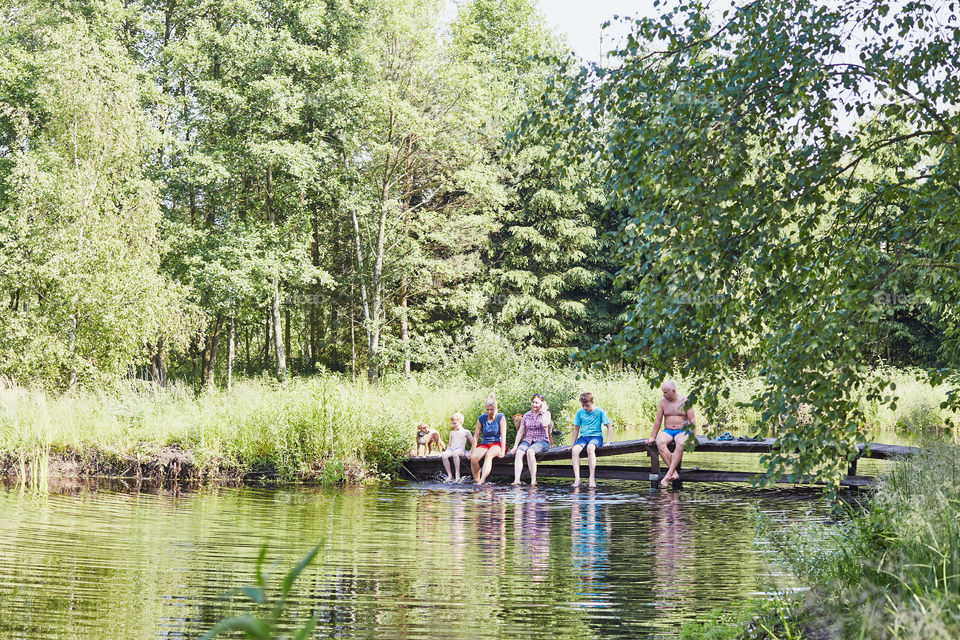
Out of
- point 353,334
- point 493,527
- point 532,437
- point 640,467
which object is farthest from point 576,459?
point 353,334

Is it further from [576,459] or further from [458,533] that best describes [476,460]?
[458,533]

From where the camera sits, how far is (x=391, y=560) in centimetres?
815

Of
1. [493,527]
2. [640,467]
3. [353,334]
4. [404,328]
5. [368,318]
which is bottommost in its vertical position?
[493,527]

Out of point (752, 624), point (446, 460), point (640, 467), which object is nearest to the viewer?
point (752, 624)

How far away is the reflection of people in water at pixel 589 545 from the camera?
686 centimetres

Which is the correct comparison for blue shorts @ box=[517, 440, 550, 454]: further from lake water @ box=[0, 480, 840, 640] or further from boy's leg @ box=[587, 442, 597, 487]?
lake water @ box=[0, 480, 840, 640]

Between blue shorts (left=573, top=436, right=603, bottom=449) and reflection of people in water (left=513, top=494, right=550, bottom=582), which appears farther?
blue shorts (left=573, top=436, right=603, bottom=449)

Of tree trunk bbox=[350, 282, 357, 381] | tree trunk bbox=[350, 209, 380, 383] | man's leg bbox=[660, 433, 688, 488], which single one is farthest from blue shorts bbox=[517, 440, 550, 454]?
tree trunk bbox=[350, 282, 357, 381]

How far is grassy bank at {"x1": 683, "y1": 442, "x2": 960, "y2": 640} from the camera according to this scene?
4.16 m

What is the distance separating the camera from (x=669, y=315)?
4.80 meters

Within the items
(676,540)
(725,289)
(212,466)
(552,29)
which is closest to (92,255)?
(212,466)

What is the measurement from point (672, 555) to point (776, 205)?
452 centimetres

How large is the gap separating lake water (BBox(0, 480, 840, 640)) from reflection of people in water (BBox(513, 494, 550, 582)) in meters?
0.03

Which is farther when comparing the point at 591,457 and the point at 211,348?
the point at 211,348
